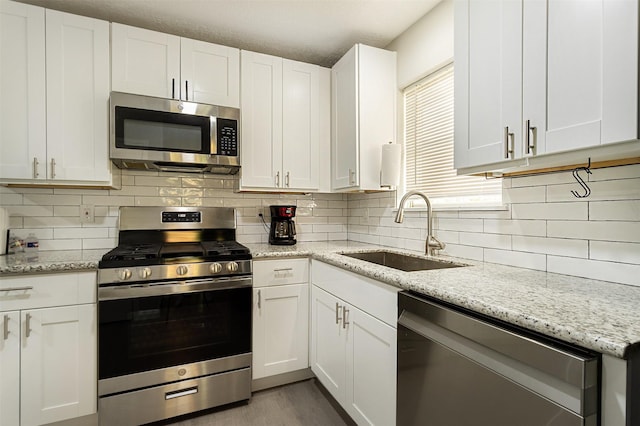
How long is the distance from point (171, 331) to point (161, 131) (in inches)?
48.1

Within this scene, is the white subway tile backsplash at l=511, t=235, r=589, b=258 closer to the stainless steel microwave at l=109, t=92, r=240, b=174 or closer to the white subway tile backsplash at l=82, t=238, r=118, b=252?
the stainless steel microwave at l=109, t=92, r=240, b=174

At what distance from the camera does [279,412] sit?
1952 millimetres

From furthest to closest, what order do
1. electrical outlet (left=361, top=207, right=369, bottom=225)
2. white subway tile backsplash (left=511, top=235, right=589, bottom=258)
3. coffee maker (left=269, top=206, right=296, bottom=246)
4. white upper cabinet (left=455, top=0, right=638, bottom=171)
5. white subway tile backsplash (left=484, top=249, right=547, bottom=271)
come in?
electrical outlet (left=361, top=207, right=369, bottom=225), coffee maker (left=269, top=206, right=296, bottom=246), white subway tile backsplash (left=484, top=249, right=547, bottom=271), white subway tile backsplash (left=511, top=235, right=589, bottom=258), white upper cabinet (left=455, top=0, right=638, bottom=171)

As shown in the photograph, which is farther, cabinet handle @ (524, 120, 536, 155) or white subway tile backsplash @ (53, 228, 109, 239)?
white subway tile backsplash @ (53, 228, 109, 239)

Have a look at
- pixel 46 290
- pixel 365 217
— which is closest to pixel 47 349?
pixel 46 290

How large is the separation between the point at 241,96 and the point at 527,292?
82.9 inches

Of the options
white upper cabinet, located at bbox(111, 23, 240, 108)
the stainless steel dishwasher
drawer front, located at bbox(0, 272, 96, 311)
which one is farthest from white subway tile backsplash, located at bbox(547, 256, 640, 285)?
drawer front, located at bbox(0, 272, 96, 311)

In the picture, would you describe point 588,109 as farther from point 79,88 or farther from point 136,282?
point 79,88

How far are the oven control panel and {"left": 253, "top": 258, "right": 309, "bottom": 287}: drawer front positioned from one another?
673mm

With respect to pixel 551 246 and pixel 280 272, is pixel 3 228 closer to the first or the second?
pixel 280 272

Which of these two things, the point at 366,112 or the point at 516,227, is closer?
the point at 516,227

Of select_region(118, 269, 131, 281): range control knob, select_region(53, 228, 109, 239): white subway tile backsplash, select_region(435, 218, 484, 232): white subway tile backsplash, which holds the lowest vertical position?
select_region(118, 269, 131, 281): range control knob

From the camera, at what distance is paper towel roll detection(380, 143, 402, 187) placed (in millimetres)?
2227

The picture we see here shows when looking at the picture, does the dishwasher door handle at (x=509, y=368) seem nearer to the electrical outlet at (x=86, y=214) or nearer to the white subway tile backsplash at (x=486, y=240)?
the white subway tile backsplash at (x=486, y=240)
